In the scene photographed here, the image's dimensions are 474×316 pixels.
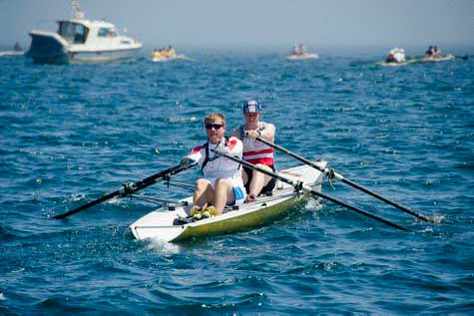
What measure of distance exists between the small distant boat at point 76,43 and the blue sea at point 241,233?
3213cm

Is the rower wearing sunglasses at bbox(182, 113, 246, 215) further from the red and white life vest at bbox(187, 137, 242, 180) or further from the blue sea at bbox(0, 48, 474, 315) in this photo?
the blue sea at bbox(0, 48, 474, 315)

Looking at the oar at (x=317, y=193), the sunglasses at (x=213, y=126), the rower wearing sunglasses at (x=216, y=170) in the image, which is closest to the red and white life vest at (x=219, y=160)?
the rower wearing sunglasses at (x=216, y=170)

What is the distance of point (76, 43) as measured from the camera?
65.0m

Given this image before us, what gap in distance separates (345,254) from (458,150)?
9.88 m

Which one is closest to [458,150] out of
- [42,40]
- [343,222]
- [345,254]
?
[343,222]

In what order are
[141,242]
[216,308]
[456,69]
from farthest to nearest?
[456,69] → [141,242] → [216,308]

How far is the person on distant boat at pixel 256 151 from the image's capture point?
519 inches

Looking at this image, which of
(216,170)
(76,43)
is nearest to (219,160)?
(216,170)

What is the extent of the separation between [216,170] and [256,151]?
1578mm

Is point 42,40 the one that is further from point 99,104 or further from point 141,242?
point 141,242

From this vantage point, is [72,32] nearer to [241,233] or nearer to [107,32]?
[107,32]

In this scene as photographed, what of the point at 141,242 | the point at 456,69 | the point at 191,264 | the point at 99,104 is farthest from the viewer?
the point at 456,69

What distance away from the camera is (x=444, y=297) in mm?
9266

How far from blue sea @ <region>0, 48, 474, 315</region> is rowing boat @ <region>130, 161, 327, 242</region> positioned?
0.54 feet
